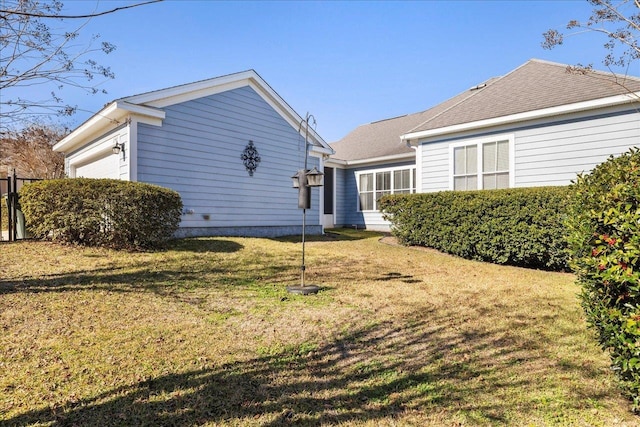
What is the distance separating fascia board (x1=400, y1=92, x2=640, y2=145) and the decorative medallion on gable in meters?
4.90

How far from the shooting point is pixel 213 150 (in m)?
10.2

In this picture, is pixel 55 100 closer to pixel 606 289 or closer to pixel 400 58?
pixel 606 289

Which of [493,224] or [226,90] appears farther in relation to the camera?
[226,90]

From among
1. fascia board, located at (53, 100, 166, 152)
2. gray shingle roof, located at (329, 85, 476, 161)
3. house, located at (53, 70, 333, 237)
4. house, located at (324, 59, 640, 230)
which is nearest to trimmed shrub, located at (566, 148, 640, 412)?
house, located at (324, 59, 640, 230)

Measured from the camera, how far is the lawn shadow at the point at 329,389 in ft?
8.04

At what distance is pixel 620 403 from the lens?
2.63m

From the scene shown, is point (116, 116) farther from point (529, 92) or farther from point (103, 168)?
point (529, 92)

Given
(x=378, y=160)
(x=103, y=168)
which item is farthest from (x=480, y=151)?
(x=103, y=168)

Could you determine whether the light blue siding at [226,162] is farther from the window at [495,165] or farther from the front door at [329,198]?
the window at [495,165]

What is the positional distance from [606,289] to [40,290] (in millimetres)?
6059

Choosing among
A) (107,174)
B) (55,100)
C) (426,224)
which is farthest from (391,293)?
(107,174)

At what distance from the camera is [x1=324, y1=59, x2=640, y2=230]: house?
26.8ft

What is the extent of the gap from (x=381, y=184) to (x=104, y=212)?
1086cm

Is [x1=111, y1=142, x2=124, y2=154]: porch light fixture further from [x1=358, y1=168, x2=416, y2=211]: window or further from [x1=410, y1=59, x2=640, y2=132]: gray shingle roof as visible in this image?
[x1=358, y1=168, x2=416, y2=211]: window
